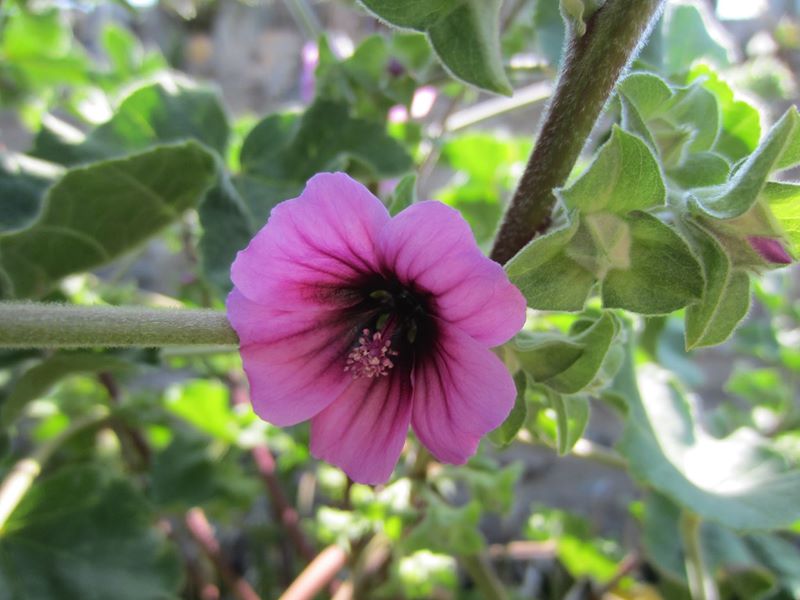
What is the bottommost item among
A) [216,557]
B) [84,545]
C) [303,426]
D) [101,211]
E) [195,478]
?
[216,557]

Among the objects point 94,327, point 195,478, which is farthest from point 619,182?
point 195,478

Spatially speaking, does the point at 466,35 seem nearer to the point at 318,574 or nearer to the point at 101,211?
the point at 101,211

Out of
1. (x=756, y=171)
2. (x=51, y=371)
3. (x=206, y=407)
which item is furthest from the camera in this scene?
(x=206, y=407)

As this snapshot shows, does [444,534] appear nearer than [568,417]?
No

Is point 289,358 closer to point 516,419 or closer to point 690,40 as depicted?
point 516,419

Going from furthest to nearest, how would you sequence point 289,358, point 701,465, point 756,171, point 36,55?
point 36,55
point 701,465
point 289,358
point 756,171

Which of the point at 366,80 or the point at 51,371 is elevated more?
the point at 366,80

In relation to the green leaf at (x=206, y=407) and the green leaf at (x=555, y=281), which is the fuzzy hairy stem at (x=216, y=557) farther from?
the green leaf at (x=555, y=281)
